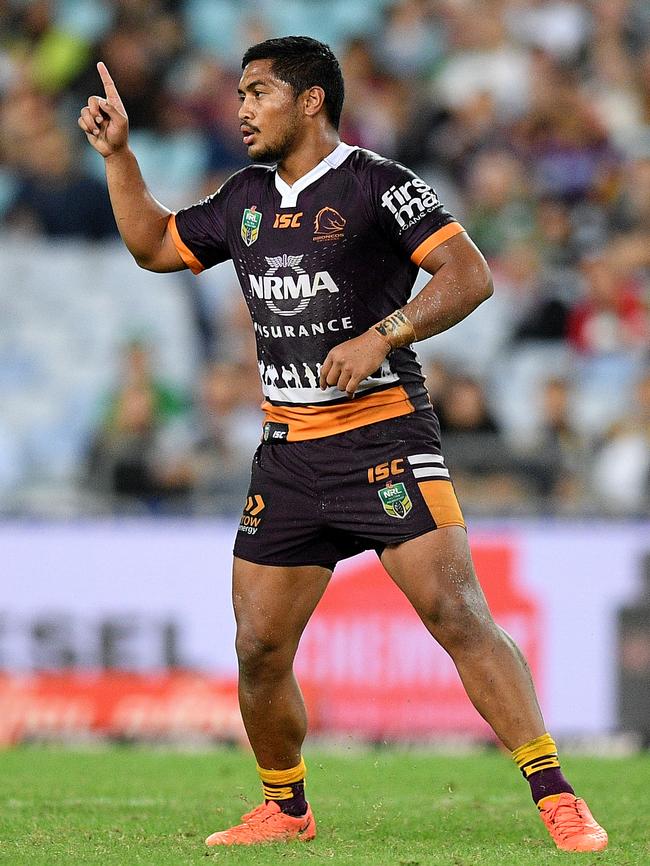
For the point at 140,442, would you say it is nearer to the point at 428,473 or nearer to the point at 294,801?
the point at 294,801

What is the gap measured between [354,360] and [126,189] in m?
1.20

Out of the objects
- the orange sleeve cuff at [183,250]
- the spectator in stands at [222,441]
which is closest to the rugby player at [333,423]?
the orange sleeve cuff at [183,250]

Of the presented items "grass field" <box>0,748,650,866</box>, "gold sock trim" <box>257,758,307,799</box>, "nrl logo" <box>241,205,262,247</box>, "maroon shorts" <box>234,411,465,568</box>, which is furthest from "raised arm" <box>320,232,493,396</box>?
"grass field" <box>0,748,650,866</box>

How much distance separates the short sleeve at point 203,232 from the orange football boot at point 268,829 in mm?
1916

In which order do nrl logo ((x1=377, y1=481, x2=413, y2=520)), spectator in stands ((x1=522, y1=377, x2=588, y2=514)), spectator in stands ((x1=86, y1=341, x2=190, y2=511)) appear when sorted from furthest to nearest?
spectator in stands ((x1=86, y1=341, x2=190, y2=511))
spectator in stands ((x1=522, y1=377, x2=588, y2=514))
nrl logo ((x1=377, y1=481, x2=413, y2=520))

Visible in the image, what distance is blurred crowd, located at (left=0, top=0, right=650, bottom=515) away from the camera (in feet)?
32.0

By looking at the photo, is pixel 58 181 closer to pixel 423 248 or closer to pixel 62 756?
pixel 62 756

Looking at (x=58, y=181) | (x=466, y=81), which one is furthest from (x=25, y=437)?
(x=466, y=81)

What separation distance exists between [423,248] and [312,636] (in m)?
4.30

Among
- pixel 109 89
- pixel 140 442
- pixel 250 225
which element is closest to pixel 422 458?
pixel 250 225

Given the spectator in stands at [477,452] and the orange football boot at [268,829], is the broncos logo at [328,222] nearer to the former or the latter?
the orange football boot at [268,829]

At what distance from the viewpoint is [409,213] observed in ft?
15.7

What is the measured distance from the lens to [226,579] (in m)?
8.87

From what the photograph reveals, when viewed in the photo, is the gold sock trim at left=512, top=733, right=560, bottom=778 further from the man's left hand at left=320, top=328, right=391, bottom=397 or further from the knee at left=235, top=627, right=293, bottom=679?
the man's left hand at left=320, top=328, right=391, bottom=397
